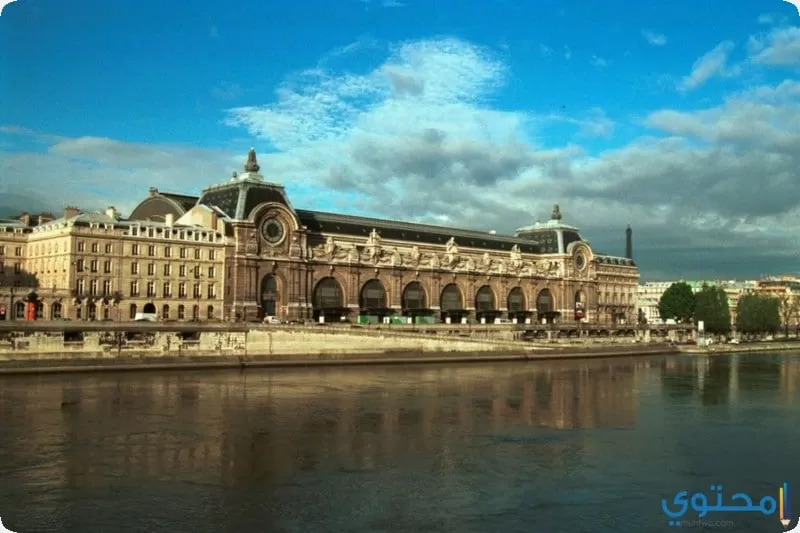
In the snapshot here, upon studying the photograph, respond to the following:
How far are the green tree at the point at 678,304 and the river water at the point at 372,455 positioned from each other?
99462 millimetres

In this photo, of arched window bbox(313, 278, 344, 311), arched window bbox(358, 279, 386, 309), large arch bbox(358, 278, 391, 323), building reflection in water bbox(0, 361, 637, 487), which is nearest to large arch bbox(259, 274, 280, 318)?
arched window bbox(313, 278, 344, 311)

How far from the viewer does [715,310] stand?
154250mm

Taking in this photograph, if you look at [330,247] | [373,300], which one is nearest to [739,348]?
[373,300]

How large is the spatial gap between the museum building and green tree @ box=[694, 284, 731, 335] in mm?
15623

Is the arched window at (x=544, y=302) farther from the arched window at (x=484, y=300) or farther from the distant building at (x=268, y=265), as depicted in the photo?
the arched window at (x=484, y=300)

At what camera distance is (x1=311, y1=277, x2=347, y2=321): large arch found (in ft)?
339

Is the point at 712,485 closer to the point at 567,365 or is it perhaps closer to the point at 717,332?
the point at 567,365

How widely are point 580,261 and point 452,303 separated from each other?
32252 mm

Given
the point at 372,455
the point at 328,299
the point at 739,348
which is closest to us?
the point at 372,455

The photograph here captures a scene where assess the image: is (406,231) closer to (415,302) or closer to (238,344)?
(415,302)

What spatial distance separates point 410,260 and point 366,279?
839 centimetres

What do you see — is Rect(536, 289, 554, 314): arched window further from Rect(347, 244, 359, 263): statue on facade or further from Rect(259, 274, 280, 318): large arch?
Rect(259, 274, 280, 318): large arch

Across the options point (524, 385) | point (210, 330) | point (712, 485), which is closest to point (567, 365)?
point (524, 385)

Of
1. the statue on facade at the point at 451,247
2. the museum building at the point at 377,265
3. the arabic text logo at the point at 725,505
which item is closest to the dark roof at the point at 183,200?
the museum building at the point at 377,265
